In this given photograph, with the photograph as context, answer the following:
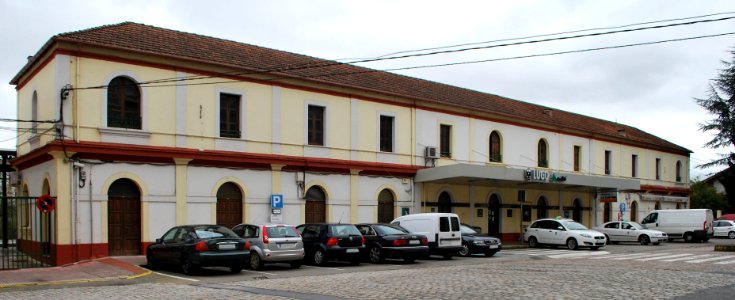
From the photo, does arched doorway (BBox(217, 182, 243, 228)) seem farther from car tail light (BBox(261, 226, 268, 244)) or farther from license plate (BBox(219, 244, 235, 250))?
license plate (BBox(219, 244, 235, 250))

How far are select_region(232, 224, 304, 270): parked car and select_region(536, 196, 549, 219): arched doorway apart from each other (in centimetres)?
2314

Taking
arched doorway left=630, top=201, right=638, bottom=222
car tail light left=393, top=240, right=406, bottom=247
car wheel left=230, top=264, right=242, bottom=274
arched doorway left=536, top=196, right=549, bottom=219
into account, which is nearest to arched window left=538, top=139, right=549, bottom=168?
arched doorway left=536, top=196, right=549, bottom=219

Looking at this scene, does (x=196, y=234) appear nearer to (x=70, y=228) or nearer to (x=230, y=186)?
(x=70, y=228)

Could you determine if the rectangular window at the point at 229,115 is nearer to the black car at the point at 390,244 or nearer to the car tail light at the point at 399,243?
the black car at the point at 390,244

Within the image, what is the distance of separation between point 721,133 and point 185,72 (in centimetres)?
4505

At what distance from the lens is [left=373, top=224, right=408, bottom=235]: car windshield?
77.0ft

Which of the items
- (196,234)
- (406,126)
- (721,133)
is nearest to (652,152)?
(721,133)

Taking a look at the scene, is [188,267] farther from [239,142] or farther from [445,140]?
[445,140]

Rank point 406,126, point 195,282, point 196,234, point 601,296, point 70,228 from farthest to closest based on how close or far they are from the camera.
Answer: point 406,126
point 70,228
point 196,234
point 195,282
point 601,296

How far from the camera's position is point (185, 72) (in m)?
25.4

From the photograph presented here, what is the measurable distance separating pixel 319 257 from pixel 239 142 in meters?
6.90

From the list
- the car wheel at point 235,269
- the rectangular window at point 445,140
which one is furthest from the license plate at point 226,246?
the rectangular window at point 445,140

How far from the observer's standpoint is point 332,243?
21.8 meters

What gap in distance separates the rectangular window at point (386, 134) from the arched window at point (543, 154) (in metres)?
12.3
